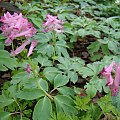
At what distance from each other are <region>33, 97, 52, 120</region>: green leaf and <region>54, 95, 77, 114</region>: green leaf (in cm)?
6

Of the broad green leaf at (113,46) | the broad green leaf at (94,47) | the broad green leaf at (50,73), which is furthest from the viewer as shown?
the broad green leaf at (94,47)

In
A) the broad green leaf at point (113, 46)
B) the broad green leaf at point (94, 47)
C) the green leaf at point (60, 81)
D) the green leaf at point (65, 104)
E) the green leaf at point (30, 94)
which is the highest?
the green leaf at point (30, 94)

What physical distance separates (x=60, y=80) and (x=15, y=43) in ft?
3.02

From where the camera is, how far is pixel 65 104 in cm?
168

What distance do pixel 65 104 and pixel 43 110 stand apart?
14 centimetres

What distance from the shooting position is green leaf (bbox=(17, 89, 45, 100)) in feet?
5.41

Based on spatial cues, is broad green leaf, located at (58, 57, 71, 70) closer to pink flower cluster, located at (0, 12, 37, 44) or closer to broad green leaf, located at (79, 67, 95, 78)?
broad green leaf, located at (79, 67, 95, 78)

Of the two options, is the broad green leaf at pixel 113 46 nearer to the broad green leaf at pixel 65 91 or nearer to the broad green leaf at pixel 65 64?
the broad green leaf at pixel 65 64

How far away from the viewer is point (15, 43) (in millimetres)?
2582

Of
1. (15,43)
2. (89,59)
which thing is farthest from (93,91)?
(15,43)

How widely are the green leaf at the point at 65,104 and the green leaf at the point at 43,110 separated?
6 centimetres

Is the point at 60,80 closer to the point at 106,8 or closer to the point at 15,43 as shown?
the point at 15,43

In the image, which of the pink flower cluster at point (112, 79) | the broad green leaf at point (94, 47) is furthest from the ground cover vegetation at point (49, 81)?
the broad green leaf at point (94, 47)

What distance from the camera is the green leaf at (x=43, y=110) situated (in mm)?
1603
